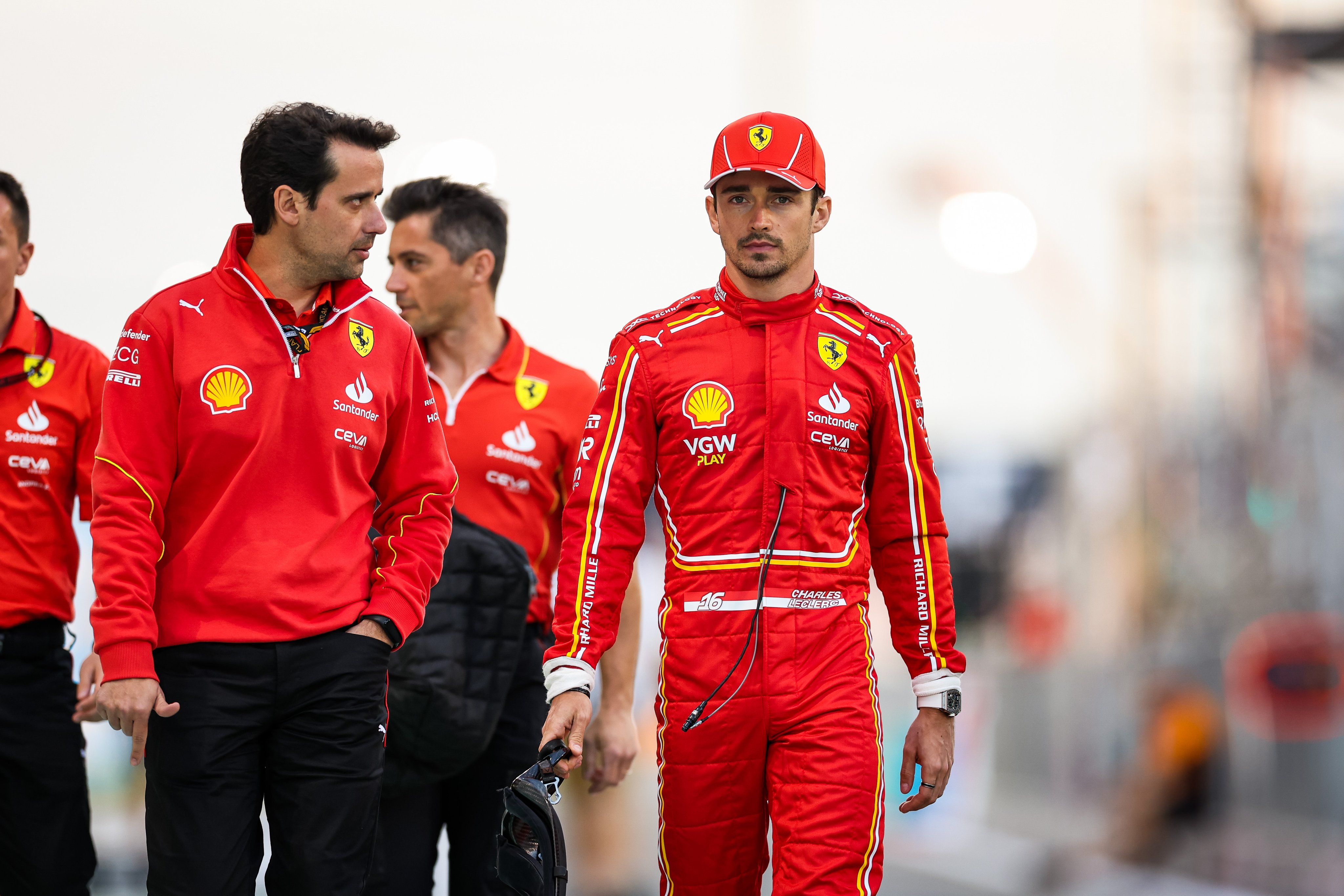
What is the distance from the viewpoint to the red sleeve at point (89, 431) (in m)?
4.54

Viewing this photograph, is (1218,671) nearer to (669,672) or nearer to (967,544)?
(669,672)

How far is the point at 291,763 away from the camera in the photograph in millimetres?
3535

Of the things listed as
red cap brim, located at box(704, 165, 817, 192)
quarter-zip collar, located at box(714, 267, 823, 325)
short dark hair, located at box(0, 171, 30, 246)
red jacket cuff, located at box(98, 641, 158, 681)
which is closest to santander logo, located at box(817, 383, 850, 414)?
quarter-zip collar, located at box(714, 267, 823, 325)

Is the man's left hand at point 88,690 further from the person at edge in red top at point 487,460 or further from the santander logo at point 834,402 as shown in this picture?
the santander logo at point 834,402

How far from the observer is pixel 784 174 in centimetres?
399

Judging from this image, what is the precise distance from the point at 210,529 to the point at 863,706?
1.60 meters

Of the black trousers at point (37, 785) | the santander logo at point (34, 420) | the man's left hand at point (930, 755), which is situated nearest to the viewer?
the man's left hand at point (930, 755)

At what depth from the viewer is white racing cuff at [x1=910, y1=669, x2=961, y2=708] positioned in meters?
3.96

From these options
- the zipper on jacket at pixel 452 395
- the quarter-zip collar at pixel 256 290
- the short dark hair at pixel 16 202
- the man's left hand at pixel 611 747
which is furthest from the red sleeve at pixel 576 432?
the short dark hair at pixel 16 202

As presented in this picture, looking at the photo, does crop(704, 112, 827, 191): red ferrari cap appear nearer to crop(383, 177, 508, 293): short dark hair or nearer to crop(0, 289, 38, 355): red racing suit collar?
crop(383, 177, 508, 293): short dark hair

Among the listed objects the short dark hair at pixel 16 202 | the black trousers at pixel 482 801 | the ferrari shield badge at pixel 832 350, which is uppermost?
the short dark hair at pixel 16 202

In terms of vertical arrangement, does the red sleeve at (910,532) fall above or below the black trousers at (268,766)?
above

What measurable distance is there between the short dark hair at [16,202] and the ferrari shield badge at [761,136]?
214cm

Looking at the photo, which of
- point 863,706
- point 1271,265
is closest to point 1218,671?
point 1271,265
